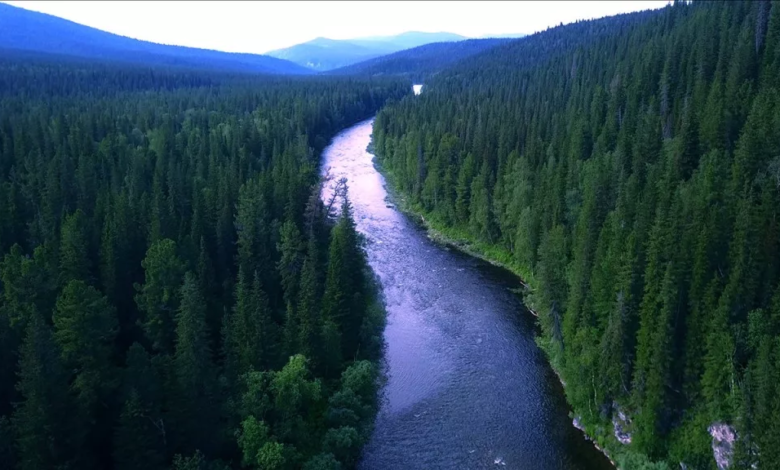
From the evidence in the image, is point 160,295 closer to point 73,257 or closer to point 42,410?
point 73,257

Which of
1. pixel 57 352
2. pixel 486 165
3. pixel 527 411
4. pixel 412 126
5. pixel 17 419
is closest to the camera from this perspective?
pixel 17 419

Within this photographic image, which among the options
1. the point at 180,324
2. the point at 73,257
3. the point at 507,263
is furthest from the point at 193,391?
the point at 507,263

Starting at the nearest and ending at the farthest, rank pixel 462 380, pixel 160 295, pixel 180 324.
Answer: pixel 180 324 < pixel 160 295 < pixel 462 380

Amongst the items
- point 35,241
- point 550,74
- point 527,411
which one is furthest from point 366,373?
point 550,74

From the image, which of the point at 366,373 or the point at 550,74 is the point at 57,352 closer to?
the point at 366,373

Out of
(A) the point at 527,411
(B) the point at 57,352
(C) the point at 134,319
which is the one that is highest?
(B) the point at 57,352

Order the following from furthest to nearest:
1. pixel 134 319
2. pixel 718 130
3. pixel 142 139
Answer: pixel 142 139
pixel 718 130
pixel 134 319

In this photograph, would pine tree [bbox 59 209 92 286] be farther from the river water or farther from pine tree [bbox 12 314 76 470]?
the river water
